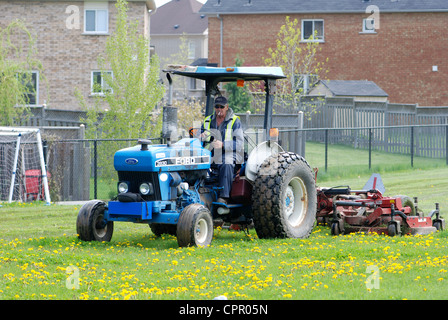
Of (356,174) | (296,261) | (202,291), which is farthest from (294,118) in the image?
(202,291)

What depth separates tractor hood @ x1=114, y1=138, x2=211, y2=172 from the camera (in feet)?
33.2

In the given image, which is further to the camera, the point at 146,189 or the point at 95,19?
the point at 95,19

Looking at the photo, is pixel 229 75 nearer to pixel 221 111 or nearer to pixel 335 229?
pixel 221 111

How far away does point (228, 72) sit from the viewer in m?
11.0

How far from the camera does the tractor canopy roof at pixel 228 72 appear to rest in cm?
1080

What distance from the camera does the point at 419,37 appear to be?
39.8 metres

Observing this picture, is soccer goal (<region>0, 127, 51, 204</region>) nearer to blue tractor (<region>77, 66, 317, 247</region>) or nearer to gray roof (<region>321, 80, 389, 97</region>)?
blue tractor (<region>77, 66, 317, 247</region>)

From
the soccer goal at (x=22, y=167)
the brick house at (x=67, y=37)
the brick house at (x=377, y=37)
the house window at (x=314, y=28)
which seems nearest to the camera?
the soccer goal at (x=22, y=167)

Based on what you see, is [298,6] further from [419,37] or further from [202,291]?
[202,291]

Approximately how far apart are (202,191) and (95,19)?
2441 centimetres

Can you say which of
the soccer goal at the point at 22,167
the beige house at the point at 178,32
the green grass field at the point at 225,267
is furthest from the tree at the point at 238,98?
the beige house at the point at 178,32

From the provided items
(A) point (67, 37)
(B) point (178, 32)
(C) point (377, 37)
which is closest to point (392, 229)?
(A) point (67, 37)

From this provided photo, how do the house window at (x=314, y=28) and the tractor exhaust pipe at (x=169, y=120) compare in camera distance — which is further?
the house window at (x=314, y=28)

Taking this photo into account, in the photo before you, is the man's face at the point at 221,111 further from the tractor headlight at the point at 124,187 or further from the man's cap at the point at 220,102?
the tractor headlight at the point at 124,187
